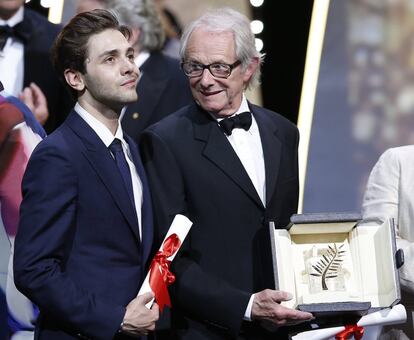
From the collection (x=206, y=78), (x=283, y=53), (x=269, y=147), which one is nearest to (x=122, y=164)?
(x=206, y=78)

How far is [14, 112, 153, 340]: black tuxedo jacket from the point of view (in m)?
2.54

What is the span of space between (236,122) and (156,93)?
1.22 metres

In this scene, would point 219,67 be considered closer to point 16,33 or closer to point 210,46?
point 210,46

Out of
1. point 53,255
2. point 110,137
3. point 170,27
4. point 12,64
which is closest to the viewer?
point 53,255

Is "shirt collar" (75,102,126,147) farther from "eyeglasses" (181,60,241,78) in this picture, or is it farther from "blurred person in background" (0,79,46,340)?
"blurred person in background" (0,79,46,340)

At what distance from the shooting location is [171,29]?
14.8 feet

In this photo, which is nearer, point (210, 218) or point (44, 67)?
point (210, 218)

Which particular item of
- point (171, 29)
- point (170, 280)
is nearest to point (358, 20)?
point (171, 29)

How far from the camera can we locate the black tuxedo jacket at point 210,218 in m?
2.93

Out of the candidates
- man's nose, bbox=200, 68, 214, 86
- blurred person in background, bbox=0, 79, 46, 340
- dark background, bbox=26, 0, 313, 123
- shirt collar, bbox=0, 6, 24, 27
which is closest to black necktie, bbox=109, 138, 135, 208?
man's nose, bbox=200, 68, 214, 86

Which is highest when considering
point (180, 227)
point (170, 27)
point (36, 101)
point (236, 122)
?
point (170, 27)

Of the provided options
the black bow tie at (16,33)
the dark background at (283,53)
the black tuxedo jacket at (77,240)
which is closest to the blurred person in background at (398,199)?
the black tuxedo jacket at (77,240)

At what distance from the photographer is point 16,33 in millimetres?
3895

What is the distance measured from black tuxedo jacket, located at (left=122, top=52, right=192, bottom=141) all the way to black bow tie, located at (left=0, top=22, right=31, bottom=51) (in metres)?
0.55
